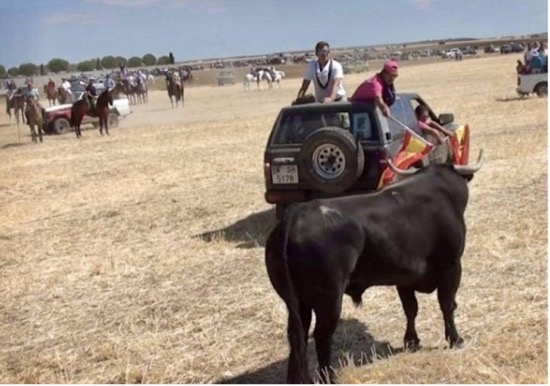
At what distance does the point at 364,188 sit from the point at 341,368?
358cm

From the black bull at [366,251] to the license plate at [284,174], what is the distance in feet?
11.2

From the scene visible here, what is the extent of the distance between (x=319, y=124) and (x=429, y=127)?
1.31 m

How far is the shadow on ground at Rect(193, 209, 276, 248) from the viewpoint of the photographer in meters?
9.17

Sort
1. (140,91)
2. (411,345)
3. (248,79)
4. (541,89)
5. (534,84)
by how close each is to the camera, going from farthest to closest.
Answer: (248,79) → (140,91) → (534,84) → (541,89) → (411,345)

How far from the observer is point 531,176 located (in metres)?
11.3

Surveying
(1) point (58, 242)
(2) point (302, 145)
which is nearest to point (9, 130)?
(1) point (58, 242)

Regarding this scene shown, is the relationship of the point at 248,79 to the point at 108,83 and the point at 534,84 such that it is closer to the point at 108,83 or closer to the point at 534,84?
the point at 108,83

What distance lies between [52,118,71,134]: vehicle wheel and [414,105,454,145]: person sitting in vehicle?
20.7 meters

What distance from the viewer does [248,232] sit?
31.7 feet

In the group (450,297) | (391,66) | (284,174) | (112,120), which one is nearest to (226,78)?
(112,120)

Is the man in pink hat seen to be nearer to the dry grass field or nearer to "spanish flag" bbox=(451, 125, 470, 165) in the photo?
"spanish flag" bbox=(451, 125, 470, 165)

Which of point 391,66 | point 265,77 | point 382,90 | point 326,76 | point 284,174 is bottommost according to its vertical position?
point 265,77

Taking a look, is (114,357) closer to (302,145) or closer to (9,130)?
(302,145)

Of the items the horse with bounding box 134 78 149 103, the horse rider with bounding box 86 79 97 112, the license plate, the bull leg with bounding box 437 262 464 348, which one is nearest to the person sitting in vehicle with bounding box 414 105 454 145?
the license plate
